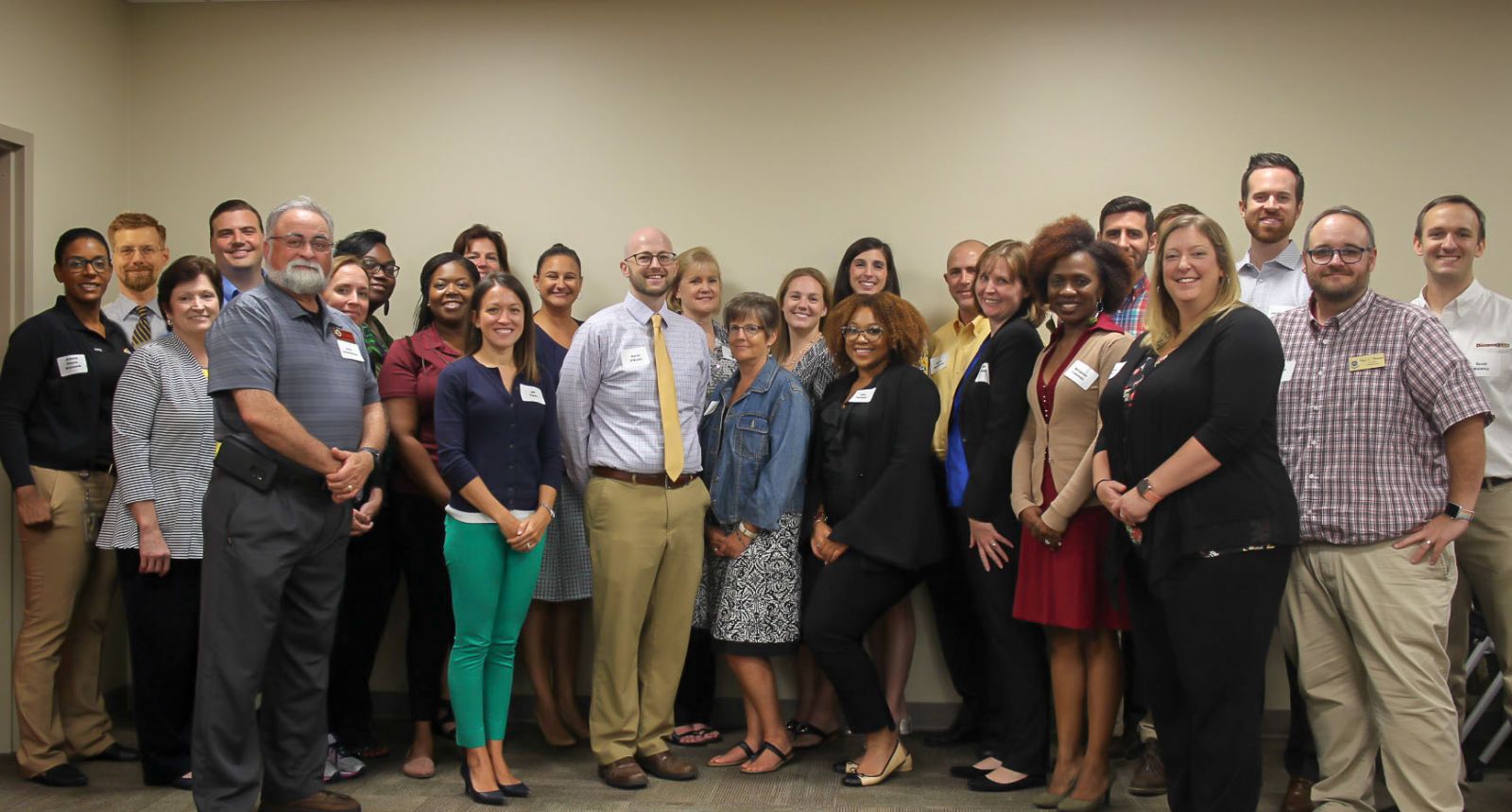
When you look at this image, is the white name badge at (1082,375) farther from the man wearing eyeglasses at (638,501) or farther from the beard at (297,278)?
the beard at (297,278)

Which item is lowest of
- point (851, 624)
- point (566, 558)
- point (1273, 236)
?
point (851, 624)

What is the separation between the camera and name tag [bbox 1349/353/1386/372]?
10.2ft

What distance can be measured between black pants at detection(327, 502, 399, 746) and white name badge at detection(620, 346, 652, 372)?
105cm

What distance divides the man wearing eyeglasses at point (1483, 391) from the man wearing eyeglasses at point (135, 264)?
15.2 feet

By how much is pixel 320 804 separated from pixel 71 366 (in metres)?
1.83

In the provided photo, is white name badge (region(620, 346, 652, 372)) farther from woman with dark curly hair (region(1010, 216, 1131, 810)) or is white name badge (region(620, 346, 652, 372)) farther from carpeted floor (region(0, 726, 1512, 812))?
carpeted floor (region(0, 726, 1512, 812))

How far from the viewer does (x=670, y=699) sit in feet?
13.0

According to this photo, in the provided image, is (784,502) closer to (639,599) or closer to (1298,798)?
(639,599)

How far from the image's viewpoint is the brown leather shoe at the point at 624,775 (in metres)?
3.78

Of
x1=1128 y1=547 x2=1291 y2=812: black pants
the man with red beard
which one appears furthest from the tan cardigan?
the man with red beard

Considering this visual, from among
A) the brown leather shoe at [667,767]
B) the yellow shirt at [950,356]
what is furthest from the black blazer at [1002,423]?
the brown leather shoe at [667,767]

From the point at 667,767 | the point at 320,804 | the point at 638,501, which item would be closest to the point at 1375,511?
the point at 638,501

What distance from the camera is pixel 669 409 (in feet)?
12.7

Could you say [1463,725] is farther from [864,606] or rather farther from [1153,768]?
[864,606]
